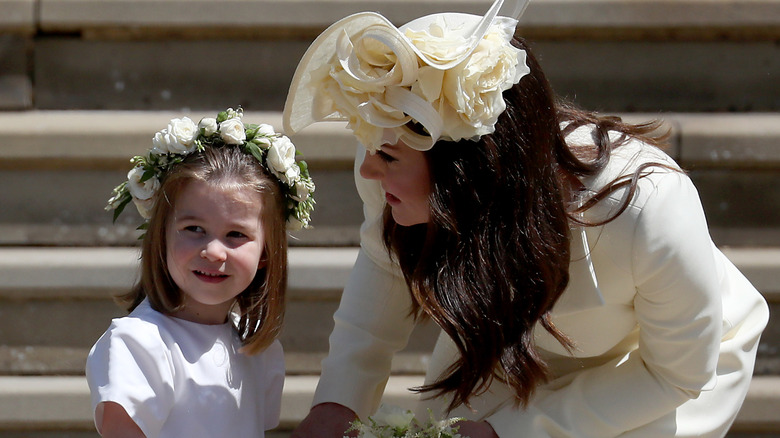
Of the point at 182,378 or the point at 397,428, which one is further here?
the point at 182,378

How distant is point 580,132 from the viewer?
2162mm

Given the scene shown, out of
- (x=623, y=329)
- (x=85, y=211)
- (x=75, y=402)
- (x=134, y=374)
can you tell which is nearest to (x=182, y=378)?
(x=134, y=374)

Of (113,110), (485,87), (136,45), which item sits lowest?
(113,110)

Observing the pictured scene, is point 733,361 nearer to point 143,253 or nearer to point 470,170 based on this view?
point 470,170

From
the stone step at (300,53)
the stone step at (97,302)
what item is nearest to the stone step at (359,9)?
the stone step at (300,53)

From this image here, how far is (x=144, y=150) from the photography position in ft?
10.5

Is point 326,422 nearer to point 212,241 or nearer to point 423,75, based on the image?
point 212,241

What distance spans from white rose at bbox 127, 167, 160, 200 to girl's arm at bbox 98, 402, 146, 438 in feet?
1.67

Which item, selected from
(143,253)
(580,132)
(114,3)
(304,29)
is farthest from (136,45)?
(580,132)

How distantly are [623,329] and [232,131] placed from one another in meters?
1.04

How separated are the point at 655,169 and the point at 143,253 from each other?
1.21 metres

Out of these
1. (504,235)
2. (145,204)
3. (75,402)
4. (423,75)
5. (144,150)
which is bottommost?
(75,402)

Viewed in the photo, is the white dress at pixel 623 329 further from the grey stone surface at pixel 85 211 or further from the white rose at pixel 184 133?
the grey stone surface at pixel 85 211

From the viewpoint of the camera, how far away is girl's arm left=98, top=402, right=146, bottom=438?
1944mm
